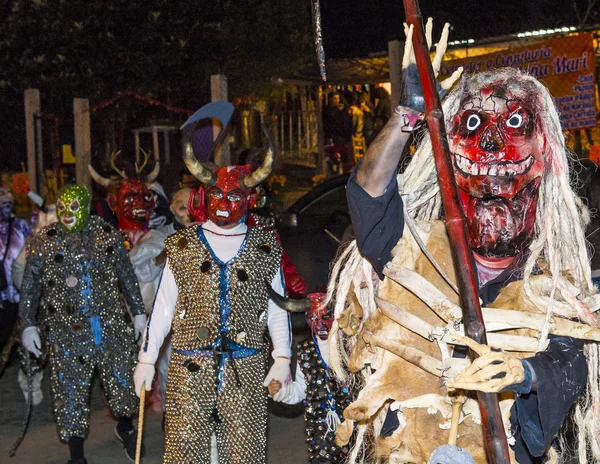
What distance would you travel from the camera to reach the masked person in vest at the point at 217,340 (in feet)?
16.4

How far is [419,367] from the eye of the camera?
9.68 ft

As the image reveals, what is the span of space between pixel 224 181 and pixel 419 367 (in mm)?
2654

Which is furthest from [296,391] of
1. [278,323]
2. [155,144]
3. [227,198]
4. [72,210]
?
[155,144]

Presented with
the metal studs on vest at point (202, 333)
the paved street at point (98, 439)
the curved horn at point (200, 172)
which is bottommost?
the paved street at point (98, 439)

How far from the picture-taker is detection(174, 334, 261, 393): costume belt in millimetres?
5043

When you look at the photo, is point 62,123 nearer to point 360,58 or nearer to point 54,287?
point 360,58

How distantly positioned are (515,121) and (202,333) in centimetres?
247

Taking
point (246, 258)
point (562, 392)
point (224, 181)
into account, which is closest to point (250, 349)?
point (246, 258)

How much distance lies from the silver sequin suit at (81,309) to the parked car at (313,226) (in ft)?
9.38

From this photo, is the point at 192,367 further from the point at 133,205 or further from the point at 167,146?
the point at 167,146

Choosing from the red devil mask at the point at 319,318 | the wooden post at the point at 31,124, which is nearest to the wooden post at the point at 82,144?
the wooden post at the point at 31,124

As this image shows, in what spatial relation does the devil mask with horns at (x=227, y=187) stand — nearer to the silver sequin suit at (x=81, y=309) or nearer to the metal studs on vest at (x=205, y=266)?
the metal studs on vest at (x=205, y=266)

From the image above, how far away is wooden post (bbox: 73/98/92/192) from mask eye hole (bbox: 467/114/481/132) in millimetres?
8698

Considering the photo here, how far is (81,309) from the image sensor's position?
6695 millimetres
